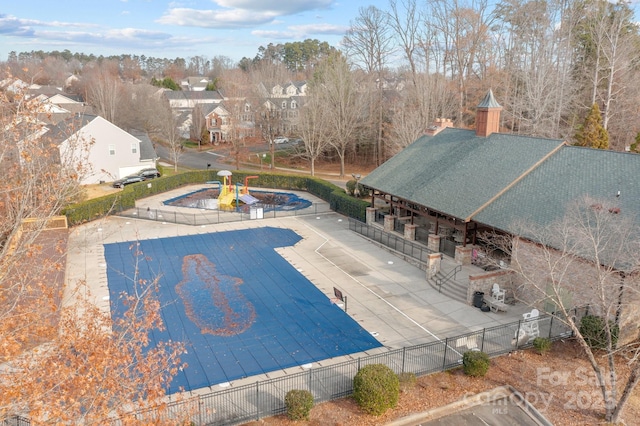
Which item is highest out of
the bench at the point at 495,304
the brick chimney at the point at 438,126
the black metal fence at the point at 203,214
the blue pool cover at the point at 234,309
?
the brick chimney at the point at 438,126

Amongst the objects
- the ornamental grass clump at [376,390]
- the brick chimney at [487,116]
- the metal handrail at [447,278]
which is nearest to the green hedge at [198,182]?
the brick chimney at [487,116]

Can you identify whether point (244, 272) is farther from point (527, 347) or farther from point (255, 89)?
point (255, 89)

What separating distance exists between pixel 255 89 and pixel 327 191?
32830 millimetres

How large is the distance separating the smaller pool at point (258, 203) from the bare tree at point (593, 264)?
72.9ft

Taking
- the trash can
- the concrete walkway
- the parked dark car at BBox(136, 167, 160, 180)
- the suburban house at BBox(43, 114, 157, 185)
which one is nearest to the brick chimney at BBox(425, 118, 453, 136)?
the concrete walkway

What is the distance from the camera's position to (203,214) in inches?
1435

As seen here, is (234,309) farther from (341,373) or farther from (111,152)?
(111,152)

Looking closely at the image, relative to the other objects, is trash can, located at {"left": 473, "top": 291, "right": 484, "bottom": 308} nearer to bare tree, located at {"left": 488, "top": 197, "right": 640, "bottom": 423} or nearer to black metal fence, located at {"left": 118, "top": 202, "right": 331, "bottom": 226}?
bare tree, located at {"left": 488, "top": 197, "right": 640, "bottom": 423}

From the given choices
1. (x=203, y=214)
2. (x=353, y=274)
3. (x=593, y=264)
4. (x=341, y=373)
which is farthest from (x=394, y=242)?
(x=203, y=214)

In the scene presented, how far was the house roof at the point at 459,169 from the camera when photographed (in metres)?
24.6

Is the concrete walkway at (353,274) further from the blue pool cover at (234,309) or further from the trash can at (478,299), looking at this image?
the blue pool cover at (234,309)

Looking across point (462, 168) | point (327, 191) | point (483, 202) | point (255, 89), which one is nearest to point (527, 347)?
point (483, 202)

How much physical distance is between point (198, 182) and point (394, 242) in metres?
26.2

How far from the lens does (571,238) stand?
18156 millimetres
